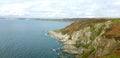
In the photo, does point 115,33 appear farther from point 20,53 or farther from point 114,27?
point 20,53

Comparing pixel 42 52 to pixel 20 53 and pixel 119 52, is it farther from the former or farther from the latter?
pixel 119 52

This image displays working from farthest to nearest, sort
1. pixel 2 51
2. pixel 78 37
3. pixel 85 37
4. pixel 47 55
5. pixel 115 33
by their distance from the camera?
pixel 78 37, pixel 85 37, pixel 2 51, pixel 47 55, pixel 115 33

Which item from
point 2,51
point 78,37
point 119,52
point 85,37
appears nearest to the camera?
point 119,52

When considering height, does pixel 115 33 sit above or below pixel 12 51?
above

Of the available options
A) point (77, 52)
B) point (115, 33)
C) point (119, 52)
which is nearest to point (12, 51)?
point (77, 52)

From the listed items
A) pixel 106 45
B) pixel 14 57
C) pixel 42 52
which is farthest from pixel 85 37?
pixel 14 57

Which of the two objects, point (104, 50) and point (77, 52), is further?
point (77, 52)

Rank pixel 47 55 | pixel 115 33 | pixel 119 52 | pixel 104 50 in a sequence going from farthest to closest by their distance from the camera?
pixel 47 55
pixel 115 33
pixel 104 50
pixel 119 52

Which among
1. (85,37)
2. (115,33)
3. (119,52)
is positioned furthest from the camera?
(85,37)

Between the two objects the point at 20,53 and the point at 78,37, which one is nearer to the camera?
the point at 20,53
